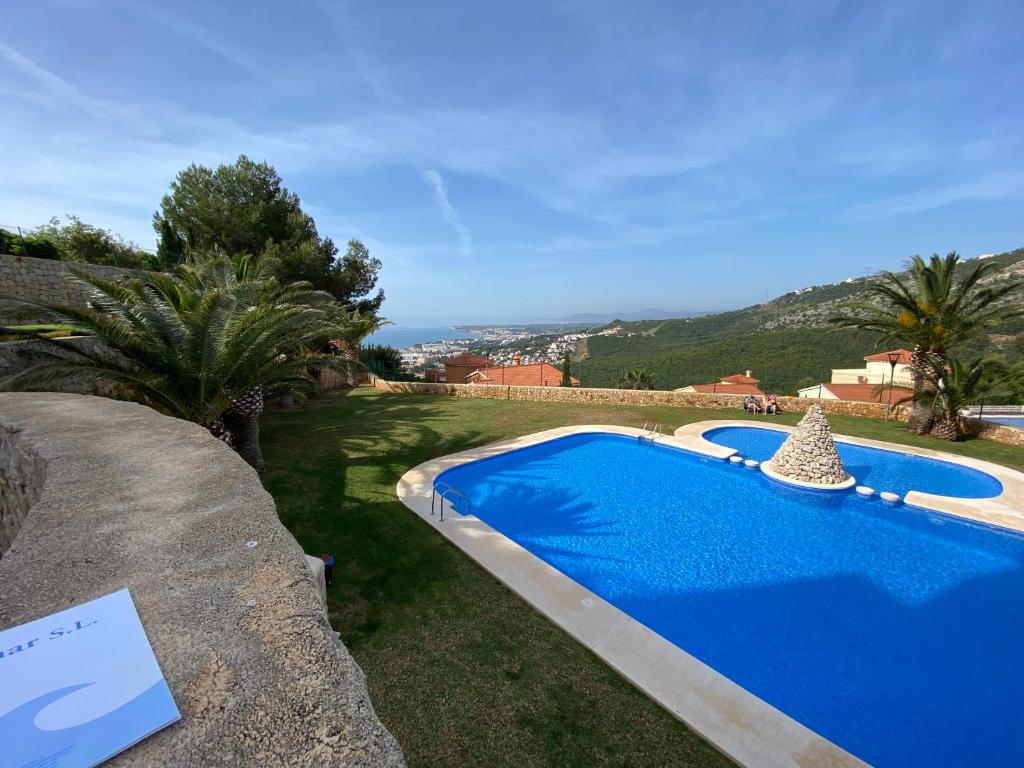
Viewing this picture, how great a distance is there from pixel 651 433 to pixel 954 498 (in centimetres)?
661

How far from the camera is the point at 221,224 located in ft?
64.1

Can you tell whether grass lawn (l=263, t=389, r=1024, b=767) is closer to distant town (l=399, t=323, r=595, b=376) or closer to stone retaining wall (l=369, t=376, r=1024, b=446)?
stone retaining wall (l=369, t=376, r=1024, b=446)

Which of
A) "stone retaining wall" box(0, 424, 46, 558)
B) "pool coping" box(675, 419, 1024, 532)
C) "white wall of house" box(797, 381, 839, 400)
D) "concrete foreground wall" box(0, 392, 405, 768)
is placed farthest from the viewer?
"white wall of house" box(797, 381, 839, 400)

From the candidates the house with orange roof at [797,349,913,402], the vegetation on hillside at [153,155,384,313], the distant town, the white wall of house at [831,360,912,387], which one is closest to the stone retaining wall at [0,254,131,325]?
the vegetation on hillside at [153,155,384,313]

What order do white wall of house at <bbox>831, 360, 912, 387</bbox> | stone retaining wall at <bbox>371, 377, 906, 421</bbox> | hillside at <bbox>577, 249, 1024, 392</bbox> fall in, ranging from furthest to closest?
hillside at <bbox>577, 249, 1024, 392</bbox>, white wall of house at <bbox>831, 360, 912, 387</bbox>, stone retaining wall at <bbox>371, 377, 906, 421</bbox>

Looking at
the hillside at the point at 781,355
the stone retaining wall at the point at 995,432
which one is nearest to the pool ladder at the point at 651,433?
the stone retaining wall at the point at 995,432

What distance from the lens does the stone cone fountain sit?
9.93 metres

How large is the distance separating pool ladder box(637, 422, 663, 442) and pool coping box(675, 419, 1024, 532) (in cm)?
61

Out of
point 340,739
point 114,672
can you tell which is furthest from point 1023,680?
point 114,672

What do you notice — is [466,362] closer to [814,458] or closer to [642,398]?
[642,398]

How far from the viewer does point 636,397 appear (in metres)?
18.5

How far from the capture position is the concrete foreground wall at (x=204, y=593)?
4.63ft

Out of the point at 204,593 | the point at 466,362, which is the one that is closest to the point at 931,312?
the point at 204,593

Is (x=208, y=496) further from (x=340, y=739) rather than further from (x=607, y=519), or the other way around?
(x=607, y=519)
